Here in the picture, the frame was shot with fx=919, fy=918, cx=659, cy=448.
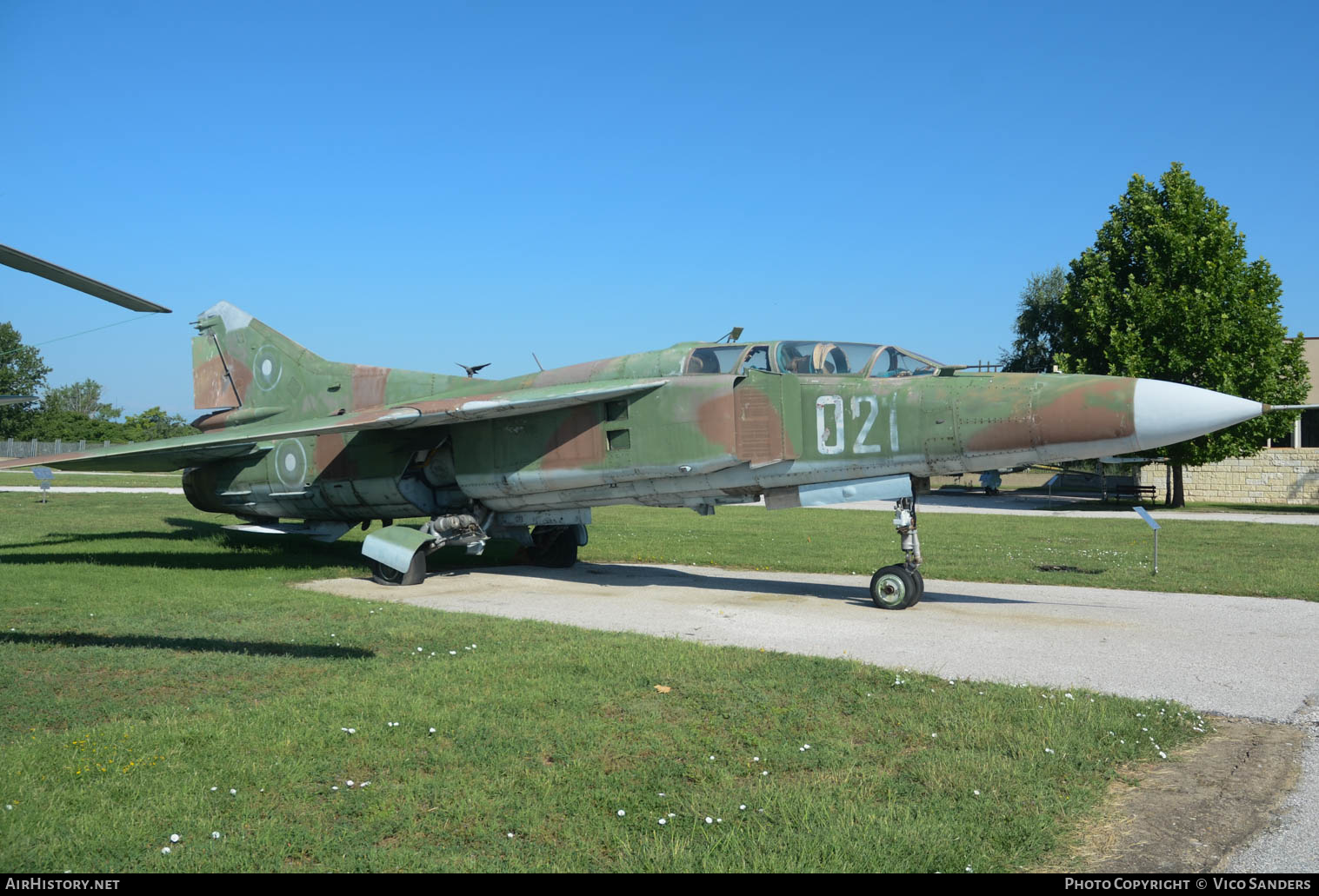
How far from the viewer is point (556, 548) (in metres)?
14.9

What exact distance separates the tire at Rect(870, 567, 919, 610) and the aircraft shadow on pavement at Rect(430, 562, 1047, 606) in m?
0.43

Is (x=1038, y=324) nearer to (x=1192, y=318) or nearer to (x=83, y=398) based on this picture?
(x=1192, y=318)

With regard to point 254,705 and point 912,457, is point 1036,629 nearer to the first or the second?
point 912,457

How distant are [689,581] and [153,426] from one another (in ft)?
310

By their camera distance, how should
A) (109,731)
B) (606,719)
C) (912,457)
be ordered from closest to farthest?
(109,731) < (606,719) < (912,457)

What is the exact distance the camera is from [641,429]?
11.5 metres

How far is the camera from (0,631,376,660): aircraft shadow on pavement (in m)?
7.52

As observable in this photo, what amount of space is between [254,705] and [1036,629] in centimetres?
717

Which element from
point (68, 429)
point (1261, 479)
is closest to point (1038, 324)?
point (1261, 479)

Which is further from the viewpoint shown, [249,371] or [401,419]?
[249,371]

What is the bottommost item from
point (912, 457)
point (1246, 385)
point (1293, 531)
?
point (1293, 531)

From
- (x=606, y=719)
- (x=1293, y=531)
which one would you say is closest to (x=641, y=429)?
(x=606, y=719)

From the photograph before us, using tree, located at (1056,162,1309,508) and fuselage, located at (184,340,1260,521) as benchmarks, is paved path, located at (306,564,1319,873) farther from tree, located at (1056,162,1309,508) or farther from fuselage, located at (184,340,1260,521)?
tree, located at (1056,162,1309,508)

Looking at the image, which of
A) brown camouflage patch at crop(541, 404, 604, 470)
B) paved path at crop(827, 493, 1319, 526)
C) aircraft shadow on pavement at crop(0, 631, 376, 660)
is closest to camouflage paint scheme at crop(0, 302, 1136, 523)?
brown camouflage patch at crop(541, 404, 604, 470)
